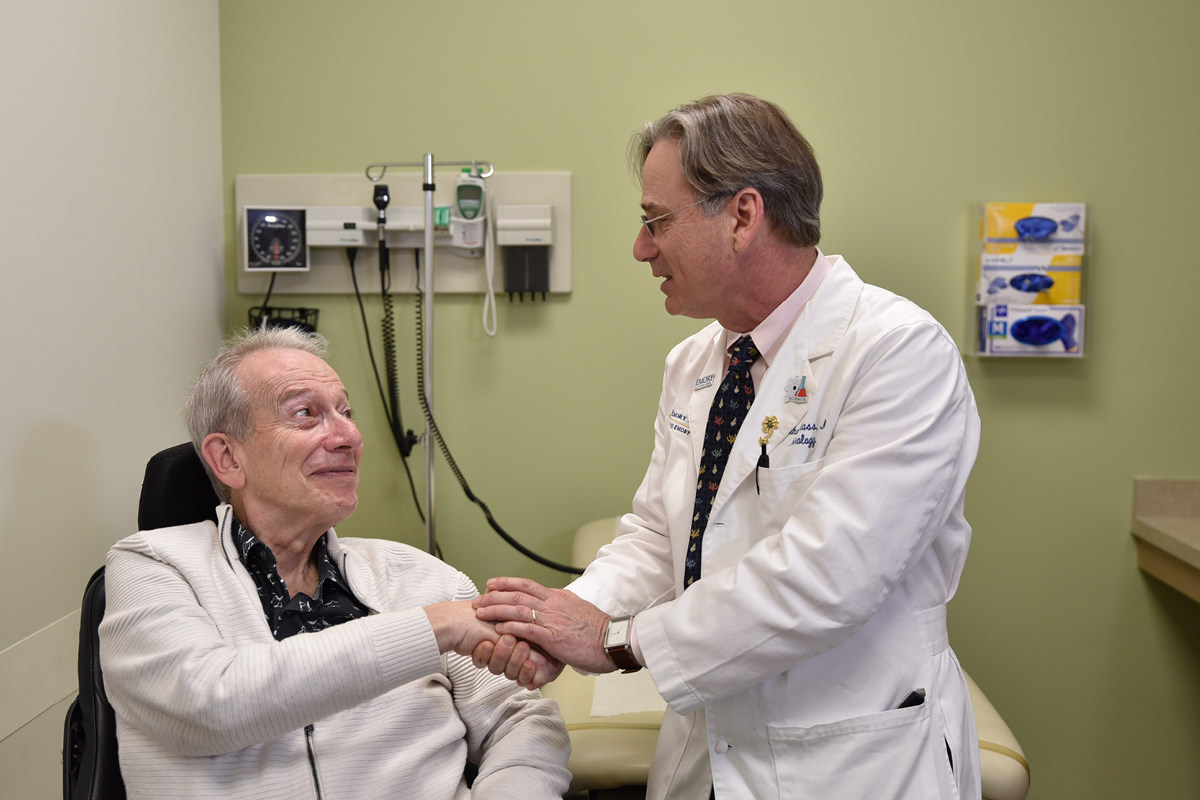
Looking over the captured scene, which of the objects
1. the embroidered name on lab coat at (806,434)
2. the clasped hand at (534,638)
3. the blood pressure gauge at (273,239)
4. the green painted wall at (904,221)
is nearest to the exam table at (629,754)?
the clasped hand at (534,638)

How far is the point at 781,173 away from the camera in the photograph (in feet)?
4.43

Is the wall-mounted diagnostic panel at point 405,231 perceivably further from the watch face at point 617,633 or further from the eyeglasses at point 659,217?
the watch face at point 617,633

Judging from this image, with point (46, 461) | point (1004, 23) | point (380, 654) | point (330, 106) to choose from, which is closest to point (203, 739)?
point (380, 654)

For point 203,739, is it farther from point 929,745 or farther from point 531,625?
point 929,745

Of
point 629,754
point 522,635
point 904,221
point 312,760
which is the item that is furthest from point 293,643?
point 904,221

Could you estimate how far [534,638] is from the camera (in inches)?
53.6

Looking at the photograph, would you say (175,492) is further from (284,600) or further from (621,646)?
(621,646)

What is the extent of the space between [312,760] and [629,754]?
1.78 feet

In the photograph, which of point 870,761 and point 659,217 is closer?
point 870,761

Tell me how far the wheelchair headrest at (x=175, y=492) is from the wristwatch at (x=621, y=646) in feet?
2.33

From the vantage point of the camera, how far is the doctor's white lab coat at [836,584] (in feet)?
3.84

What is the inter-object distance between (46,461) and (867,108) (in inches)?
82.8

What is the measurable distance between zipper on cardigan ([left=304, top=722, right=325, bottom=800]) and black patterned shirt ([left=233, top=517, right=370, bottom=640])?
0.54 feet

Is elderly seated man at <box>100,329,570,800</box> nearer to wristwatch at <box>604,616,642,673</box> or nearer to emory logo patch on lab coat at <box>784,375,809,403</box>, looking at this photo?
wristwatch at <box>604,616,642,673</box>
